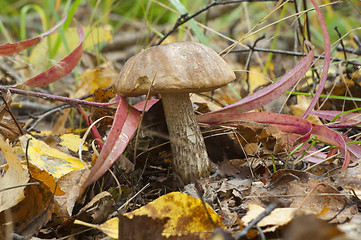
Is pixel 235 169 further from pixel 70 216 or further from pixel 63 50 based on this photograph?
pixel 63 50

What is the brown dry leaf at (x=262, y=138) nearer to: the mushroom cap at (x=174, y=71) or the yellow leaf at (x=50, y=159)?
the mushroom cap at (x=174, y=71)

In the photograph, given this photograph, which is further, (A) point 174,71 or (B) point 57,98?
(B) point 57,98

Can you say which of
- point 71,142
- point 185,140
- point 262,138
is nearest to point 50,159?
point 71,142

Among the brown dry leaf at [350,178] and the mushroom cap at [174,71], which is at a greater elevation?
A: the mushroom cap at [174,71]

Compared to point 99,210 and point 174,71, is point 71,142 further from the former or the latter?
point 174,71

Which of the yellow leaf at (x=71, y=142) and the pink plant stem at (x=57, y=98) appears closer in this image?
the pink plant stem at (x=57, y=98)

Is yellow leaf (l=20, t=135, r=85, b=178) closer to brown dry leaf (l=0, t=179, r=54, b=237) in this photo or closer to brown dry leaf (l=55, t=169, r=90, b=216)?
brown dry leaf (l=55, t=169, r=90, b=216)

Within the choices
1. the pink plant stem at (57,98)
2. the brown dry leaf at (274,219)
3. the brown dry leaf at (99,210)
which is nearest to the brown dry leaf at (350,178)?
the brown dry leaf at (274,219)
